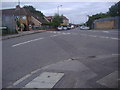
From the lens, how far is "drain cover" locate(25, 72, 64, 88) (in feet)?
16.7

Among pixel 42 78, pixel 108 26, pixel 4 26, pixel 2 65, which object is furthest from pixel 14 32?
pixel 108 26

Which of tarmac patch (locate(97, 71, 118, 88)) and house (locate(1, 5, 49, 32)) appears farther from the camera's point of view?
house (locate(1, 5, 49, 32))

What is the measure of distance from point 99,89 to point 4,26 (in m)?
26.6

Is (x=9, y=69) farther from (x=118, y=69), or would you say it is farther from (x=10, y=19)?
(x=10, y=19)

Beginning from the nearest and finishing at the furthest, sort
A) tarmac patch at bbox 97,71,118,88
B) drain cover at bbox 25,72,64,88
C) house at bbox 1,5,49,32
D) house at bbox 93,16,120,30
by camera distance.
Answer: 1. tarmac patch at bbox 97,71,118,88
2. drain cover at bbox 25,72,64,88
3. house at bbox 1,5,49,32
4. house at bbox 93,16,120,30

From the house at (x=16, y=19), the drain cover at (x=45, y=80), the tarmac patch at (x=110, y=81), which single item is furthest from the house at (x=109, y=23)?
the drain cover at (x=45, y=80)

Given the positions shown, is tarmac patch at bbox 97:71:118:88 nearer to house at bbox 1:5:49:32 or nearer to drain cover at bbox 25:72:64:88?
drain cover at bbox 25:72:64:88

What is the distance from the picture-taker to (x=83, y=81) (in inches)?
210

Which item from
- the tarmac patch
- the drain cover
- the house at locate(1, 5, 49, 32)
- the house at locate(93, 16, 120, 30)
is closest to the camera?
the tarmac patch

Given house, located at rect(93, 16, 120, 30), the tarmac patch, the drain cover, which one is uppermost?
house, located at rect(93, 16, 120, 30)

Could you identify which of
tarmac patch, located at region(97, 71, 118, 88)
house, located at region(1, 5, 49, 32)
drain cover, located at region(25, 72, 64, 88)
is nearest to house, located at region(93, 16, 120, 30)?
house, located at region(1, 5, 49, 32)

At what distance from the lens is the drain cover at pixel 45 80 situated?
509 centimetres

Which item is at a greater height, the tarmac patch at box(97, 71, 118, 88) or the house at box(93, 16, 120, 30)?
the house at box(93, 16, 120, 30)

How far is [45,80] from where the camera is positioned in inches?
220
